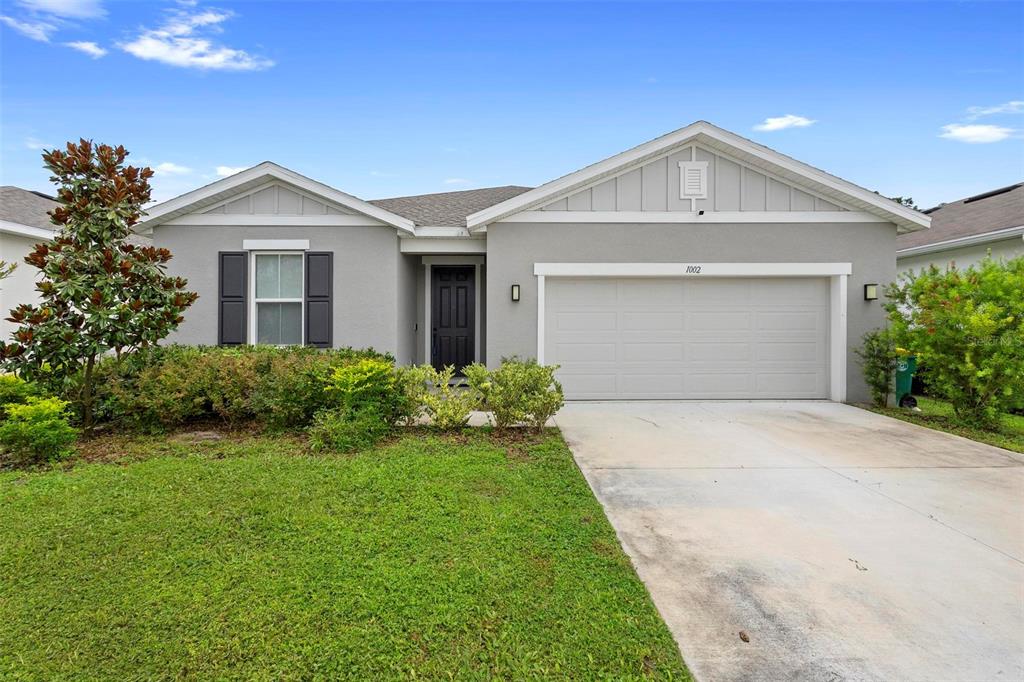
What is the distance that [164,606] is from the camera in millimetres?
2441

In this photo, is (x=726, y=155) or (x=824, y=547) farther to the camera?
(x=726, y=155)

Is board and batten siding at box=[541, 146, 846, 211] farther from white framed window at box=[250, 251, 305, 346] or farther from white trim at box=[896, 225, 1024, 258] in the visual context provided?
white framed window at box=[250, 251, 305, 346]

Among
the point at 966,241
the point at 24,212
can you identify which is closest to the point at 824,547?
the point at 966,241

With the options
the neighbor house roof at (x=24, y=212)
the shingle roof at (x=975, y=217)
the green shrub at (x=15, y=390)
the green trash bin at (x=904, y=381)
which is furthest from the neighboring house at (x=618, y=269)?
the neighbor house roof at (x=24, y=212)

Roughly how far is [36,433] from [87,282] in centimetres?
169

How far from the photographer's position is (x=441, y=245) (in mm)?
8422

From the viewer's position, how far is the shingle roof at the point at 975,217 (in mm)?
9602

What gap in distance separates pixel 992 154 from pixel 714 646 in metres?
17.9

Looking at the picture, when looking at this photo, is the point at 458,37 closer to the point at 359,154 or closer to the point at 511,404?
the point at 359,154

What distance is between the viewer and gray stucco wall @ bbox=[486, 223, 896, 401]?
26.3 feet

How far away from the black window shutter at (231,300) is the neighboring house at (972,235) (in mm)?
12700

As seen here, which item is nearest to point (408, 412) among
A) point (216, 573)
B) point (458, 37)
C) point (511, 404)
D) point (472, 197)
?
point (511, 404)

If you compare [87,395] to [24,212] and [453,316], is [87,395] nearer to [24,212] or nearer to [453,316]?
[453,316]

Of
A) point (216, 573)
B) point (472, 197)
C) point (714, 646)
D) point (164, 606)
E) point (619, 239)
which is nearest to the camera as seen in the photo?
point (714, 646)
